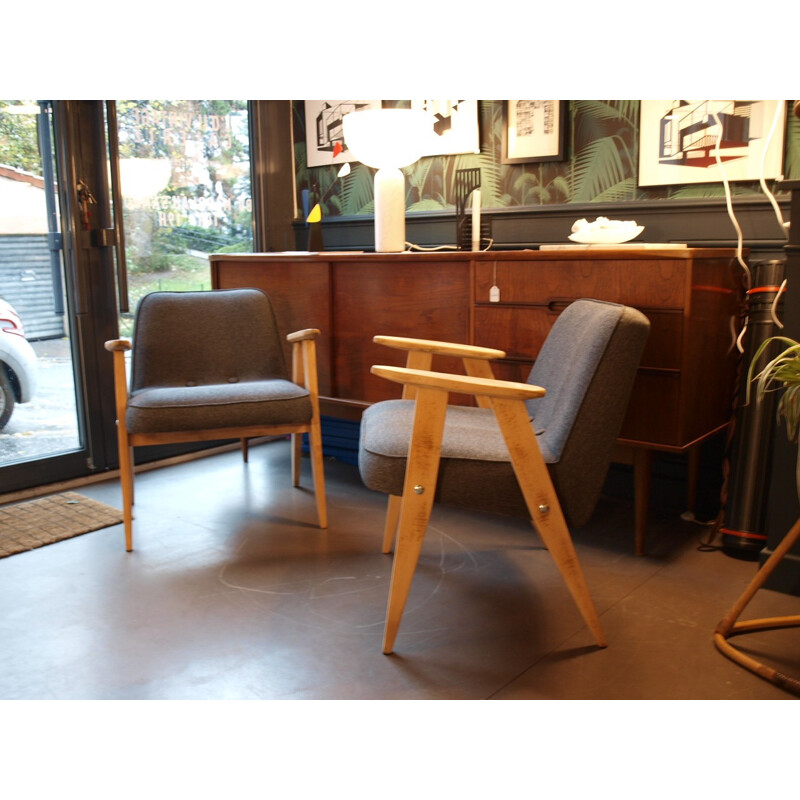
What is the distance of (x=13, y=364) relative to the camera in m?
3.16

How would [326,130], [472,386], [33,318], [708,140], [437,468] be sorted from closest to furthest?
[472,386] → [437,468] → [708,140] → [33,318] → [326,130]

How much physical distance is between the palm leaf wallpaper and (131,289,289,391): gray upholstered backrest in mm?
970

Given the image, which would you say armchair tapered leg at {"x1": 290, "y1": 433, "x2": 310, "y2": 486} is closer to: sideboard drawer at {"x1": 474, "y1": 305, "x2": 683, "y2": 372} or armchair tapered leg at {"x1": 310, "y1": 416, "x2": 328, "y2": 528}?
armchair tapered leg at {"x1": 310, "y1": 416, "x2": 328, "y2": 528}

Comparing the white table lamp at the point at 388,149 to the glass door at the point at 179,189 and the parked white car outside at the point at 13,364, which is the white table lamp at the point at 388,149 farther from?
the parked white car outside at the point at 13,364

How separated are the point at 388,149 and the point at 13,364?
173cm

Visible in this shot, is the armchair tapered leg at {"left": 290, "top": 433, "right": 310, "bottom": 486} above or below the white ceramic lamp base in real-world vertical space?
below

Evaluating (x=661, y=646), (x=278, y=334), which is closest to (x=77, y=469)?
(x=278, y=334)

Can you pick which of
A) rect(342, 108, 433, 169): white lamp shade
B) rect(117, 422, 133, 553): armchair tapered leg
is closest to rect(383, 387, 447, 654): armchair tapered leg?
rect(117, 422, 133, 553): armchair tapered leg

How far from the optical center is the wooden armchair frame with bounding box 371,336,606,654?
179 cm

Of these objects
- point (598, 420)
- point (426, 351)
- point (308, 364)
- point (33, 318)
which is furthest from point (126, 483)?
point (598, 420)

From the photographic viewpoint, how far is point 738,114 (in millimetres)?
2625

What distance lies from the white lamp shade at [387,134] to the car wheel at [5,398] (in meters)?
1.67

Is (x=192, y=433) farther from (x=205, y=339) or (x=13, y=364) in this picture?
(x=13, y=364)
